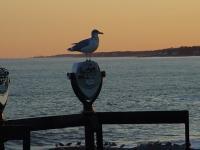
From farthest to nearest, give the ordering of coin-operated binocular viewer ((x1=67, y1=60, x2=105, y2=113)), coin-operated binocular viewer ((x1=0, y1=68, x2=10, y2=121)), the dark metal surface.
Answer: coin-operated binocular viewer ((x1=67, y1=60, x2=105, y2=113)), the dark metal surface, coin-operated binocular viewer ((x1=0, y1=68, x2=10, y2=121))

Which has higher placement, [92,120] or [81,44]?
[81,44]

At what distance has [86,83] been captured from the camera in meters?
10.9

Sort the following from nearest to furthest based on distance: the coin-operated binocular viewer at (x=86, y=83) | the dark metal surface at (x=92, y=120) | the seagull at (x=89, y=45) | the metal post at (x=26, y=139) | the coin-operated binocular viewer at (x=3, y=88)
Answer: the metal post at (x=26, y=139)
the coin-operated binocular viewer at (x=3, y=88)
the dark metal surface at (x=92, y=120)
the coin-operated binocular viewer at (x=86, y=83)
the seagull at (x=89, y=45)

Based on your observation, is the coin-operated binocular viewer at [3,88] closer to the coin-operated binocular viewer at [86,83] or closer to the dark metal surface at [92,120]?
the dark metal surface at [92,120]

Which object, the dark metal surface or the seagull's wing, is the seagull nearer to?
the seagull's wing

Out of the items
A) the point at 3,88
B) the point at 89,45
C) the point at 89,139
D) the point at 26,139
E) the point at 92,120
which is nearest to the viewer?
the point at 26,139

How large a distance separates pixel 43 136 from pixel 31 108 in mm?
21445

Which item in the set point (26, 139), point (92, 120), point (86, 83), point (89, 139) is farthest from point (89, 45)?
point (26, 139)

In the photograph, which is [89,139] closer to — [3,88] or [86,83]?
[86,83]

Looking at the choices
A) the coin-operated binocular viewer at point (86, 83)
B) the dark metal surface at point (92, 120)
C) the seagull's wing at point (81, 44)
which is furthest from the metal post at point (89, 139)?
the seagull's wing at point (81, 44)

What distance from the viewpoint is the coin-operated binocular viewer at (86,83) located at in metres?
10.9

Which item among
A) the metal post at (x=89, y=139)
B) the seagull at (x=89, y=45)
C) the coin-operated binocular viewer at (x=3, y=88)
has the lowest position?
the metal post at (x=89, y=139)

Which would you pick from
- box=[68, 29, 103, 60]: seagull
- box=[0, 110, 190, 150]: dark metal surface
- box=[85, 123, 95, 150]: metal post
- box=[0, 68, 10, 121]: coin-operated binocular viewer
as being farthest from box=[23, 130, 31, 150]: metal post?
box=[68, 29, 103, 60]: seagull

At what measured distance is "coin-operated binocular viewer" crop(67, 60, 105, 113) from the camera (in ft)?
35.6
